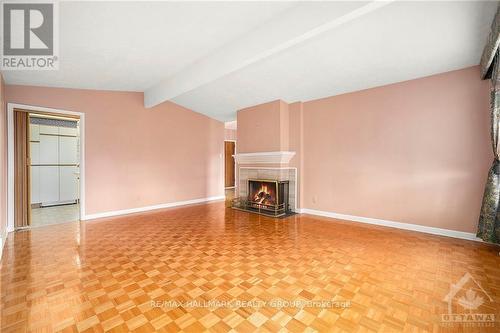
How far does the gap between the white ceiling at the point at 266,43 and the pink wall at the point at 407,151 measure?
1.07ft

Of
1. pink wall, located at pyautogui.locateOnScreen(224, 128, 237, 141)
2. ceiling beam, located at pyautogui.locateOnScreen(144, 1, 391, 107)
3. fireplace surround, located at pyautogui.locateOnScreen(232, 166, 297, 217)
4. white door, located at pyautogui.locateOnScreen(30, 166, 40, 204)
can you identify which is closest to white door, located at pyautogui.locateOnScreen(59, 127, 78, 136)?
white door, located at pyautogui.locateOnScreen(30, 166, 40, 204)

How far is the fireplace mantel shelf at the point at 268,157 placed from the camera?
16.2ft

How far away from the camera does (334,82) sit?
3961mm

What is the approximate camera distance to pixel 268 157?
5.14 m

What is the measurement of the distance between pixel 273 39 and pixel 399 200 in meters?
3.32

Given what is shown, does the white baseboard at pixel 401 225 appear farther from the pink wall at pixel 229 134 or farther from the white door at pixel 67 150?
the white door at pixel 67 150

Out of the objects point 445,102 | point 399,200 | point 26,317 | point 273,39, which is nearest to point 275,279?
point 26,317

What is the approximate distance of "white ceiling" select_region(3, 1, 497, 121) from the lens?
2.24 meters

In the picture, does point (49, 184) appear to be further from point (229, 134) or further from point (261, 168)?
point (229, 134)

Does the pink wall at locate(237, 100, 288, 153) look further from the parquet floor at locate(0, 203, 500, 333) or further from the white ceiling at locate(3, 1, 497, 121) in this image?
the parquet floor at locate(0, 203, 500, 333)

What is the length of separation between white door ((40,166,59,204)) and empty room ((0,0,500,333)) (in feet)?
0.11

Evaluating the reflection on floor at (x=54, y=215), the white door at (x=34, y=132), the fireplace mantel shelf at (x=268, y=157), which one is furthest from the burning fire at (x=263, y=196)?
the white door at (x=34, y=132)

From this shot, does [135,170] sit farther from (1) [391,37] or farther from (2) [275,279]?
(1) [391,37]

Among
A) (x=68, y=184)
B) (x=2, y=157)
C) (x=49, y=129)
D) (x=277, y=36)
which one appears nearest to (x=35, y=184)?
(x=68, y=184)
